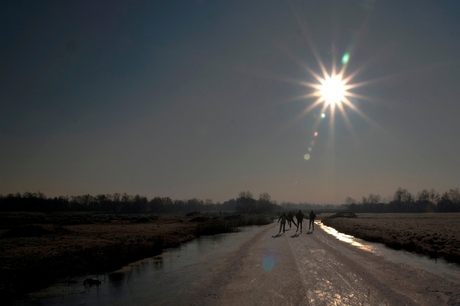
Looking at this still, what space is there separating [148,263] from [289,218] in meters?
27.5

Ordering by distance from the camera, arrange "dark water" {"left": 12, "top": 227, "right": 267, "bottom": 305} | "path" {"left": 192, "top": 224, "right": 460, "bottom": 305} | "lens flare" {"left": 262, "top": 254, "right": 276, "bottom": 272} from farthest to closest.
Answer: "lens flare" {"left": 262, "top": 254, "right": 276, "bottom": 272}
"dark water" {"left": 12, "top": 227, "right": 267, "bottom": 305}
"path" {"left": 192, "top": 224, "right": 460, "bottom": 305}

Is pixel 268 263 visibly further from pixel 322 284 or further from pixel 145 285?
pixel 145 285

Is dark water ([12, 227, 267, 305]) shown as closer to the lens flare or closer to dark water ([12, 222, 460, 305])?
dark water ([12, 222, 460, 305])

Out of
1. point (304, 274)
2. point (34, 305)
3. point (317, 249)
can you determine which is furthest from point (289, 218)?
point (34, 305)

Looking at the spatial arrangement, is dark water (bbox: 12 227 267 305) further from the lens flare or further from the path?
the lens flare

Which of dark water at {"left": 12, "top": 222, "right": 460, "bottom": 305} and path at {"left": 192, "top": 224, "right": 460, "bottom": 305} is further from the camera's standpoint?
dark water at {"left": 12, "top": 222, "right": 460, "bottom": 305}

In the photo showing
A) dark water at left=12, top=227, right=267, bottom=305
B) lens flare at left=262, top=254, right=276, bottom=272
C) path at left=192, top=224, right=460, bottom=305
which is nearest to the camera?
path at left=192, top=224, right=460, bottom=305

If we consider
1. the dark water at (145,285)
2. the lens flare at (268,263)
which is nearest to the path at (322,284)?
the lens flare at (268,263)

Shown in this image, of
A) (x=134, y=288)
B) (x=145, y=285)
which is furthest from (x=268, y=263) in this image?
(x=134, y=288)

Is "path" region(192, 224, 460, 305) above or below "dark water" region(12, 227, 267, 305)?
above

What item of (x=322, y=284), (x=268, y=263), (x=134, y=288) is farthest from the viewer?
(x=268, y=263)

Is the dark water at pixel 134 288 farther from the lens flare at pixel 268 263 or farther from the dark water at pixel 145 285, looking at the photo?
the lens flare at pixel 268 263

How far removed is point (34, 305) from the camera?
35.6 feet

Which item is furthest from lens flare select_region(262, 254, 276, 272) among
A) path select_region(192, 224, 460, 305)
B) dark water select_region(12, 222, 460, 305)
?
dark water select_region(12, 222, 460, 305)
